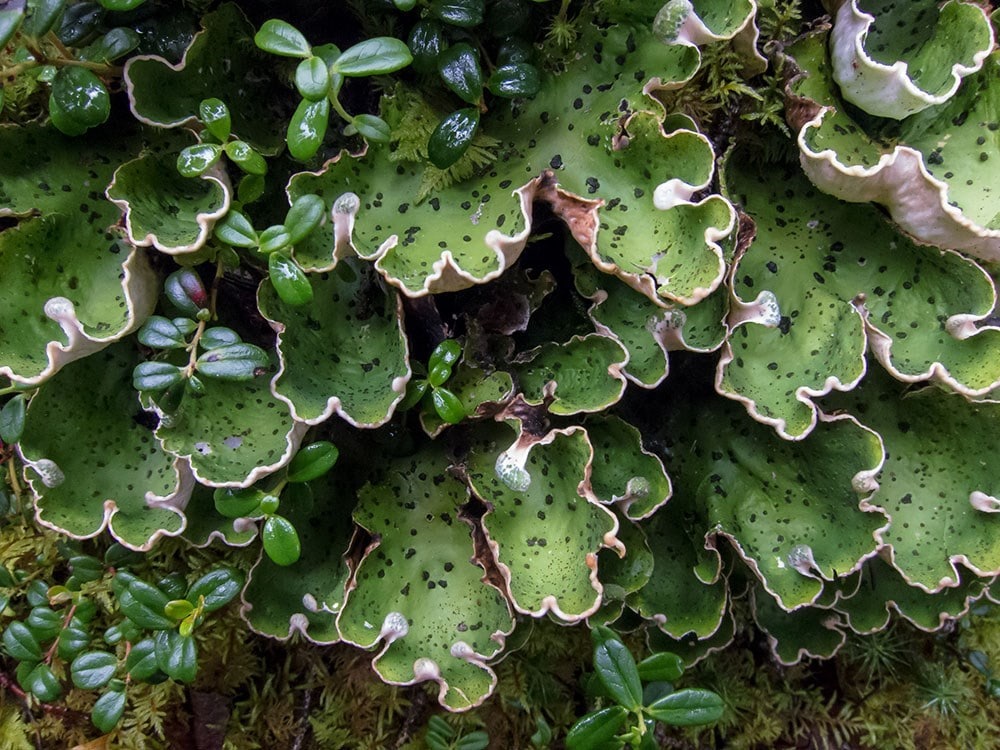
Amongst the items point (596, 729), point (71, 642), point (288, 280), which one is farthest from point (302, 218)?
point (596, 729)

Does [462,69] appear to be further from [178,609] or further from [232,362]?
[178,609]

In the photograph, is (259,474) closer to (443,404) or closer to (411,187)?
(443,404)

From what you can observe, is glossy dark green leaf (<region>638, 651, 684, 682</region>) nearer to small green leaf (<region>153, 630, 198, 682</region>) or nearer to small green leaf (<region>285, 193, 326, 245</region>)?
small green leaf (<region>153, 630, 198, 682</region>)

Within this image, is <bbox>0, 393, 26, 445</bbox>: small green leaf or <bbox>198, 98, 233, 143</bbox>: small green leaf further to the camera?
<bbox>0, 393, 26, 445</bbox>: small green leaf

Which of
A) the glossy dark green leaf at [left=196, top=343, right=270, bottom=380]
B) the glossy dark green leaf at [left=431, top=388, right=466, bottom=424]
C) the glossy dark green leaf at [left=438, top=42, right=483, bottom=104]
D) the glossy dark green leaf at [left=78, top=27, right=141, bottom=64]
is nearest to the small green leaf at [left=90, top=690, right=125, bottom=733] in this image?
the glossy dark green leaf at [left=196, top=343, right=270, bottom=380]

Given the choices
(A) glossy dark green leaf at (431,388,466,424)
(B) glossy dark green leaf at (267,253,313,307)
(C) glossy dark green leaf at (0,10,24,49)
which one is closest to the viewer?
(C) glossy dark green leaf at (0,10,24,49)

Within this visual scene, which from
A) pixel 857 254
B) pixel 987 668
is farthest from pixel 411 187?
pixel 987 668
